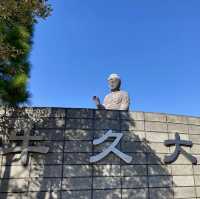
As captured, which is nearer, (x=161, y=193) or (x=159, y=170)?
(x=161, y=193)

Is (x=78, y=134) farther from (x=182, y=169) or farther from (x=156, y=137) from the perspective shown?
(x=182, y=169)

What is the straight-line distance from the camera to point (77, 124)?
7.78m

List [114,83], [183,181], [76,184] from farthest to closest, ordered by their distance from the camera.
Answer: [114,83]
[183,181]
[76,184]

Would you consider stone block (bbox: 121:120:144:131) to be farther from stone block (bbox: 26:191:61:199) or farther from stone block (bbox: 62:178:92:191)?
stone block (bbox: 26:191:61:199)

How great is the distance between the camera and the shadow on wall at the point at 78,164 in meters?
7.00

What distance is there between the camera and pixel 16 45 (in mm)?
6922

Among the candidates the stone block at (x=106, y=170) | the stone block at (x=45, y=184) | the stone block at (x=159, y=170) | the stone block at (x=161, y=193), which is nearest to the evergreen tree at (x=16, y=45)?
the stone block at (x=45, y=184)

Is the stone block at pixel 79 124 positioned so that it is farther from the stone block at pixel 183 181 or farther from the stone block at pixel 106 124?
the stone block at pixel 183 181

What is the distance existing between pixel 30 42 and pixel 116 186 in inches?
176

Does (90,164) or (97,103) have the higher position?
(97,103)

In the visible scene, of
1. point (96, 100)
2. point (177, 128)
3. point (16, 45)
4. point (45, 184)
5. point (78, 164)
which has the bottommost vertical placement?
point (45, 184)

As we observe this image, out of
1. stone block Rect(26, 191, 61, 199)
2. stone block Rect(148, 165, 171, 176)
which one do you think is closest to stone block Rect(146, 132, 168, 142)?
stone block Rect(148, 165, 171, 176)

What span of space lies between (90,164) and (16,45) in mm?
3625

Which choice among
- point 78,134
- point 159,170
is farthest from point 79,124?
point 159,170
